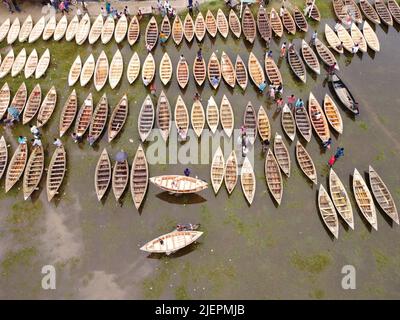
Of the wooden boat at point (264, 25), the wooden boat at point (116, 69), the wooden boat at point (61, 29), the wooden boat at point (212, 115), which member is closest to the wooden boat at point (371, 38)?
the wooden boat at point (264, 25)

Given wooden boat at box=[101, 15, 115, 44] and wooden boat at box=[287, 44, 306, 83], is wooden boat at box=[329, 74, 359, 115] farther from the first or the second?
wooden boat at box=[101, 15, 115, 44]

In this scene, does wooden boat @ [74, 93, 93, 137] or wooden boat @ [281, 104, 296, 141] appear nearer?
wooden boat @ [281, 104, 296, 141]

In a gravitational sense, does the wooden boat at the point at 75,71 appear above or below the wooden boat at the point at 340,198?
above

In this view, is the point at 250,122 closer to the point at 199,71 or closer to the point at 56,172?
the point at 199,71

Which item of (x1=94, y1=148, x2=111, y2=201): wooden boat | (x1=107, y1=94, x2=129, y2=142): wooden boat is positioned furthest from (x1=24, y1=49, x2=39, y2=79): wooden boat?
(x1=94, y1=148, x2=111, y2=201): wooden boat

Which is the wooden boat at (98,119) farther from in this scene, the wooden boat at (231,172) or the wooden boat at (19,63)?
the wooden boat at (231,172)

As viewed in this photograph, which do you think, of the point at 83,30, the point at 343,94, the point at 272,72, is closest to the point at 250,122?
the point at 272,72

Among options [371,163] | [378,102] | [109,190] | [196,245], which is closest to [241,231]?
[196,245]
